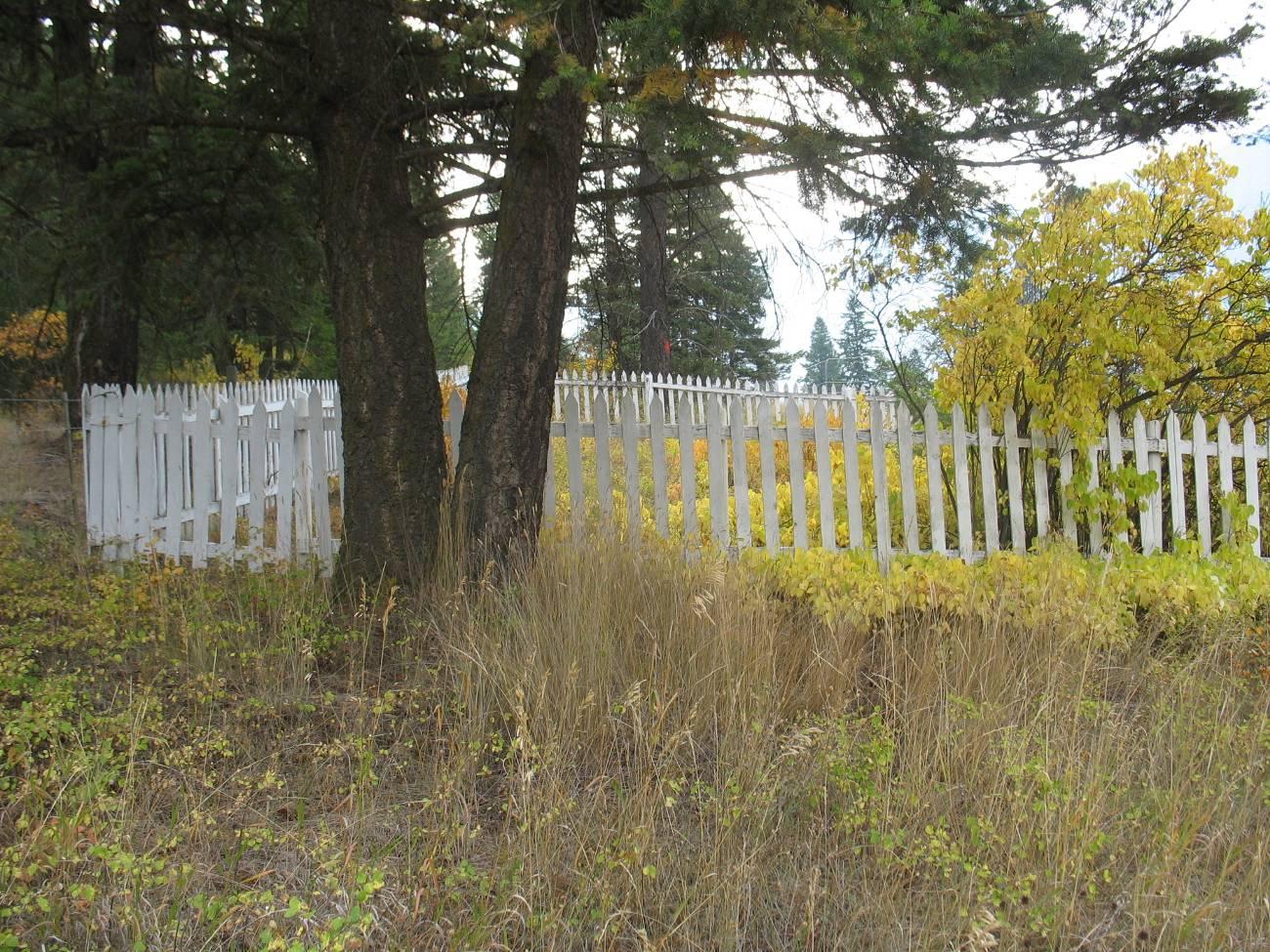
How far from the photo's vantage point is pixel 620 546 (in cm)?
403

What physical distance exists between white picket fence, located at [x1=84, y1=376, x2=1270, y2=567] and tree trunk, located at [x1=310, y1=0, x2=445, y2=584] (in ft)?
1.74

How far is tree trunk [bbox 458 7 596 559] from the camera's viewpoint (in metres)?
4.49

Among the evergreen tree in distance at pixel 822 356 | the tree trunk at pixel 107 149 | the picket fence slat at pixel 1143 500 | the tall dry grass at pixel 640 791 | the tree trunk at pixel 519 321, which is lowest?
the tall dry grass at pixel 640 791

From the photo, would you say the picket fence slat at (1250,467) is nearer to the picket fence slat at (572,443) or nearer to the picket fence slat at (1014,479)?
the picket fence slat at (1014,479)

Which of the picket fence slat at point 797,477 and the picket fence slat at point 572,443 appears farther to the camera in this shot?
the picket fence slat at point 797,477

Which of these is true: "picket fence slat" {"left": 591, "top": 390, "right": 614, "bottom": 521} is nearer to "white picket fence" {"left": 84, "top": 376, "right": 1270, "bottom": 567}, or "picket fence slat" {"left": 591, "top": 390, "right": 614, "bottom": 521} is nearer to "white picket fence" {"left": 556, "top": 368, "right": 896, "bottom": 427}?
"white picket fence" {"left": 84, "top": 376, "right": 1270, "bottom": 567}

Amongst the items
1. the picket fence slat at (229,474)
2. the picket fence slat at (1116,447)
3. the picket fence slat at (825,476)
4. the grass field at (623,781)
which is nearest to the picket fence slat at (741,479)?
the picket fence slat at (825,476)

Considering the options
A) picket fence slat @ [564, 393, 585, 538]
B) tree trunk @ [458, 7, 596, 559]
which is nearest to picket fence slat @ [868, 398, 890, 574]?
picket fence slat @ [564, 393, 585, 538]

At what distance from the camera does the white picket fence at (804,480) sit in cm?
547

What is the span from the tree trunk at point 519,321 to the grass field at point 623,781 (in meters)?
0.44

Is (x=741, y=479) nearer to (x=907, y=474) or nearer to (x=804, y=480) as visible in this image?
(x=804, y=480)

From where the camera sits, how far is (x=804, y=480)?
578 cm

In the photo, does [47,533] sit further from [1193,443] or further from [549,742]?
[1193,443]

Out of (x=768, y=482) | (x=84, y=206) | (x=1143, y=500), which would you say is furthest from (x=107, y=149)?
(x=1143, y=500)
